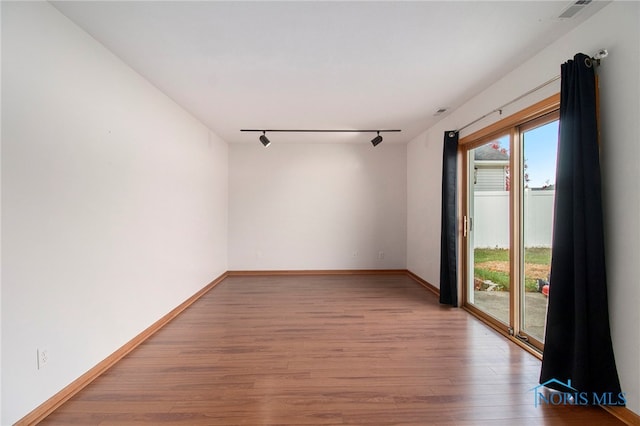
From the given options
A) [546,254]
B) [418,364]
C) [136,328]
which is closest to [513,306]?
[546,254]

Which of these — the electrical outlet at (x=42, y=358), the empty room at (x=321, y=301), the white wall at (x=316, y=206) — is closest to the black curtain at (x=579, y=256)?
the empty room at (x=321, y=301)

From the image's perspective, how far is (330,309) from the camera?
12.1ft

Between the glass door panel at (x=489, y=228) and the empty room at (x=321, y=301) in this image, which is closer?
the empty room at (x=321, y=301)

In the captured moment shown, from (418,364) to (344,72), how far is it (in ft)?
9.15

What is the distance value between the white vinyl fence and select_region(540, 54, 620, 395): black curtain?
49 centimetres

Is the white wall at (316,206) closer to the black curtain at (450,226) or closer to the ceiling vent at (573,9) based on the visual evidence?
the black curtain at (450,226)

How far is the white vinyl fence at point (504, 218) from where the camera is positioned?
2.50m

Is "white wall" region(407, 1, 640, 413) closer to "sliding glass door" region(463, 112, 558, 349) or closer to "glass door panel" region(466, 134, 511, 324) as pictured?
"sliding glass door" region(463, 112, 558, 349)

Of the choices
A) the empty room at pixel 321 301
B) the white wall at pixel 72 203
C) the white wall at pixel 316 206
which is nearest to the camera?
the white wall at pixel 72 203

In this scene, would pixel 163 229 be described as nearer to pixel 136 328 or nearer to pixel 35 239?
pixel 136 328

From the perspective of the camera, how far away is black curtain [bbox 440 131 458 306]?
375 cm

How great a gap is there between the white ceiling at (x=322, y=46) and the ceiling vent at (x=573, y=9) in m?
0.03

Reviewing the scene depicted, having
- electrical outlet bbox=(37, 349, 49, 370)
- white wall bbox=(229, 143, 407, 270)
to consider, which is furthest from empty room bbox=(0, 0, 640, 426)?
white wall bbox=(229, 143, 407, 270)

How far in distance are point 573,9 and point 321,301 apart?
153 inches
